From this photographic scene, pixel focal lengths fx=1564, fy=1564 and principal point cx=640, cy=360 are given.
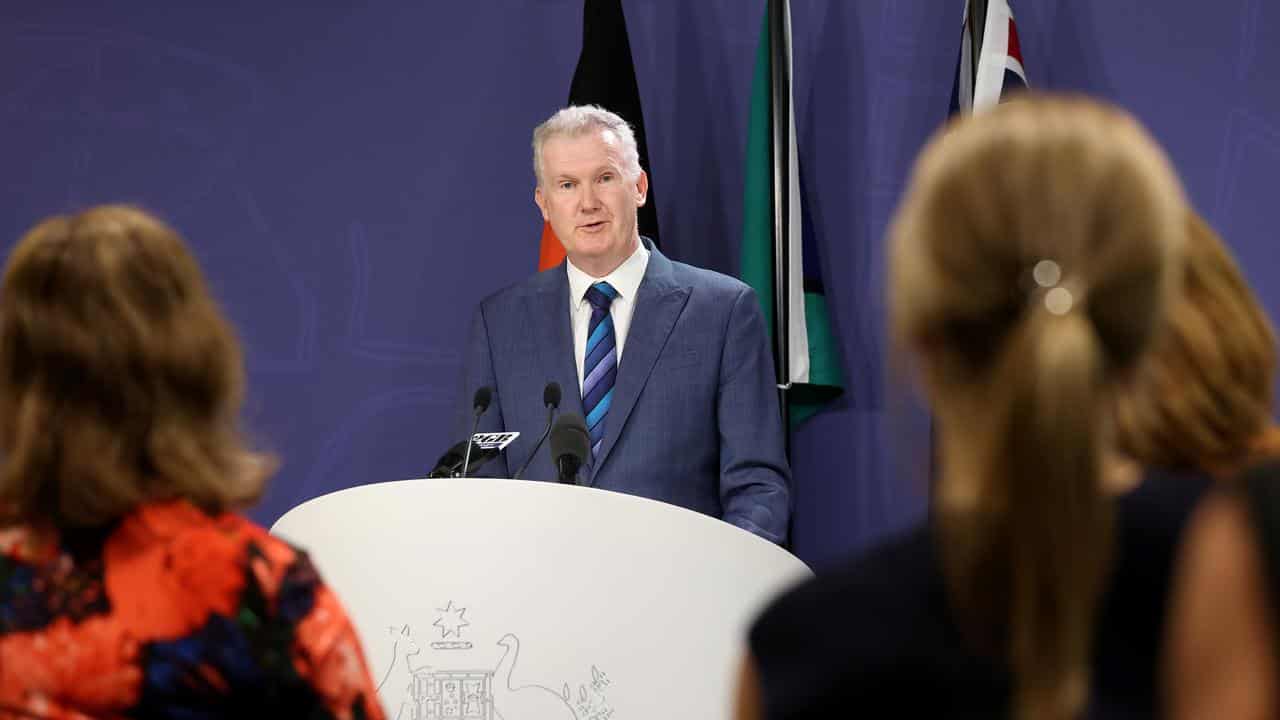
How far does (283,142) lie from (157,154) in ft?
1.19

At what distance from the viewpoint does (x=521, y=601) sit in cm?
245

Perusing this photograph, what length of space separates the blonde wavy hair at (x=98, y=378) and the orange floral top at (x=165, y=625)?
37 millimetres

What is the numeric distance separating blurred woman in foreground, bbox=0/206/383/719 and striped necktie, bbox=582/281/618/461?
2.19m

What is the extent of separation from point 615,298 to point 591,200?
0.26 metres

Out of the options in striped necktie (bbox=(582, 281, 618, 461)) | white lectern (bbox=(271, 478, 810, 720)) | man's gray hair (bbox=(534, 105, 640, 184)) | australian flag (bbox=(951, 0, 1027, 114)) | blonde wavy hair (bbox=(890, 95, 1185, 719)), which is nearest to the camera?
blonde wavy hair (bbox=(890, 95, 1185, 719))

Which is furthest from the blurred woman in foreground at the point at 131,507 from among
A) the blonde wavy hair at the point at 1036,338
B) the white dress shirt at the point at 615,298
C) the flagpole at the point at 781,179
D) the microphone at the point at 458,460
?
the flagpole at the point at 781,179

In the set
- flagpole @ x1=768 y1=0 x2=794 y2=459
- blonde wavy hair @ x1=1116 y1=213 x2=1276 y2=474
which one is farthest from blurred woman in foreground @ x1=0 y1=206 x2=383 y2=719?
flagpole @ x1=768 y1=0 x2=794 y2=459

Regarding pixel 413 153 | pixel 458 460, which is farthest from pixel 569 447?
pixel 413 153

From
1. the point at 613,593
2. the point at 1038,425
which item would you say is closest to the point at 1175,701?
the point at 1038,425

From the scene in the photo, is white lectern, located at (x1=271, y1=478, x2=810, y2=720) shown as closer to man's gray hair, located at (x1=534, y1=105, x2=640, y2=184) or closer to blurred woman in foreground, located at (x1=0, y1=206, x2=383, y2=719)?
blurred woman in foreground, located at (x1=0, y1=206, x2=383, y2=719)

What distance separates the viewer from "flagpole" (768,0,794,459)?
439cm

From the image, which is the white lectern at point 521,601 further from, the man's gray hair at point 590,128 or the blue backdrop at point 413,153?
the blue backdrop at point 413,153

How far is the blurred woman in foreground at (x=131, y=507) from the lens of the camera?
59.5 inches

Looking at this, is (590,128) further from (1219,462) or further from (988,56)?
(1219,462)
